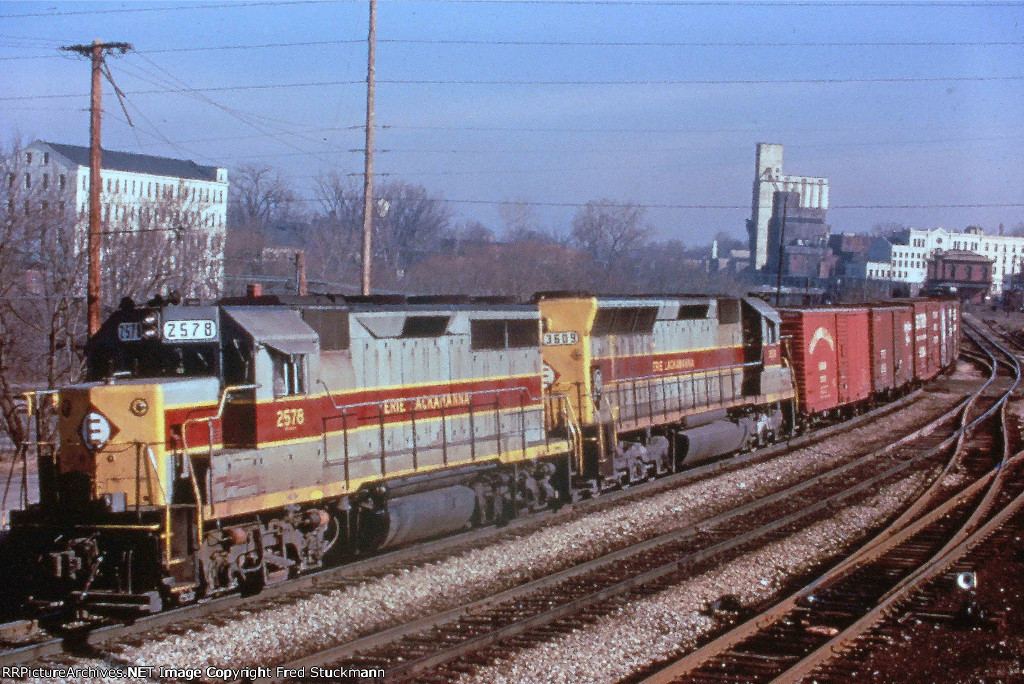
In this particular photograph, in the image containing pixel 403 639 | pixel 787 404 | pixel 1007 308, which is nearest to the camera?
pixel 403 639

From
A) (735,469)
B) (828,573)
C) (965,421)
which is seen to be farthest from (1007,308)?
(828,573)

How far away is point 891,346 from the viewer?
34.2m

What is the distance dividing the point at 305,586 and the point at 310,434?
6.02 ft

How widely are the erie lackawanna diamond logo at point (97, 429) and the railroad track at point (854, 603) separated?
5.94 metres

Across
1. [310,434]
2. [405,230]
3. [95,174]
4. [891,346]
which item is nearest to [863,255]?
[405,230]

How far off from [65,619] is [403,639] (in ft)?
11.9

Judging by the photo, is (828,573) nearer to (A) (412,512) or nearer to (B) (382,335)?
(A) (412,512)

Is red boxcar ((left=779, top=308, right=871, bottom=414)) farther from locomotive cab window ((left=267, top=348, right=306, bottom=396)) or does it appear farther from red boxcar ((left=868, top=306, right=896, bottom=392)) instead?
locomotive cab window ((left=267, top=348, right=306, bottom=396))

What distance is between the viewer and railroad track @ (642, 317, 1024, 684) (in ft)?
31.0

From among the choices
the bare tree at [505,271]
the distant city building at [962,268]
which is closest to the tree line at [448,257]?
the bare tree at [505,271]

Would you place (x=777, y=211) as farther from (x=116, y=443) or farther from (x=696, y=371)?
(x=116, y=443)

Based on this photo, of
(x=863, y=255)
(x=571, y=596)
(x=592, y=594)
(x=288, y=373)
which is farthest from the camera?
(x=863, y=255)

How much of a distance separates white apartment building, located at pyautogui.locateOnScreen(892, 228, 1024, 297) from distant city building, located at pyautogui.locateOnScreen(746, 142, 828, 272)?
13.5 metres

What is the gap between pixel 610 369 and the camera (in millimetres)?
18391
